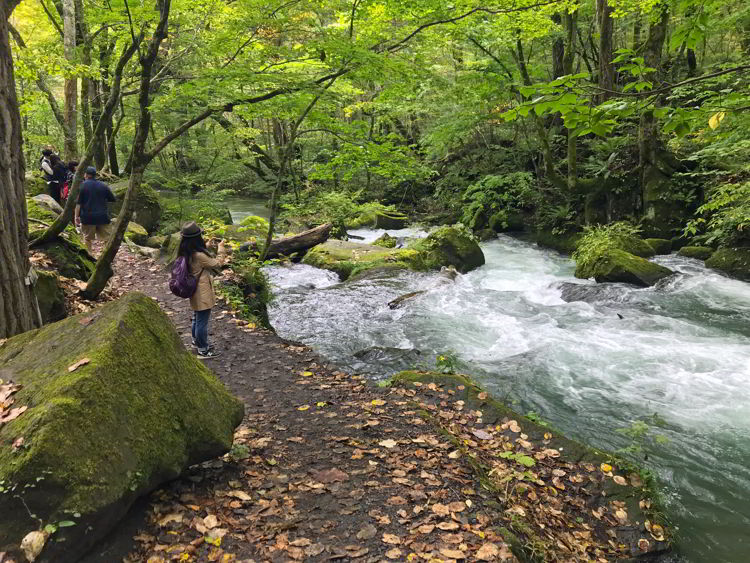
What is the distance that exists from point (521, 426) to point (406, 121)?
29318 mm

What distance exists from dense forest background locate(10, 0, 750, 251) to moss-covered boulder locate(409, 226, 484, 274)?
7.20ft

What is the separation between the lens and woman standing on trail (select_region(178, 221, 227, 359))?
255 inches

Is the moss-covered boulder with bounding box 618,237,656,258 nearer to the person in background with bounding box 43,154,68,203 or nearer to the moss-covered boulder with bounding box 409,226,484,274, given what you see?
the moss-covered boulder with bounding box 409,226,484,274

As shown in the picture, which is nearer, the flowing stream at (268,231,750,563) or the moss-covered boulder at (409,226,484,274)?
the flowing stream at (268,231,750,563)

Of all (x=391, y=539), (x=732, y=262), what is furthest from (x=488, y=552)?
(x=732, y=262)

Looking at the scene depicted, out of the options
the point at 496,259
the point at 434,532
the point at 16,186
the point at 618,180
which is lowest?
the point at 496,259

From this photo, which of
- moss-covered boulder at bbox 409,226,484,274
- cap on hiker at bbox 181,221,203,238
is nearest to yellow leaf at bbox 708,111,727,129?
cap on hiker at bbox 181,221,203,238

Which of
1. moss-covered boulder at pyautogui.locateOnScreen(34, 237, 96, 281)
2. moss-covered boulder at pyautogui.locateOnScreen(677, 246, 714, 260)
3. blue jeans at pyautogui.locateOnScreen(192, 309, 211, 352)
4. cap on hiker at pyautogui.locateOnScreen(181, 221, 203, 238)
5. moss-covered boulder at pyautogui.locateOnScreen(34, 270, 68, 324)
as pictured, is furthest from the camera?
moss-covered boulder at pyautogui.locateOnScreen(677, 246, 714, 260)

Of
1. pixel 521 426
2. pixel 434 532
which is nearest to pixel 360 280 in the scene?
pixel 521 426

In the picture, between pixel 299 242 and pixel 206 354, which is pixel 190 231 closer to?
pixel 206 354

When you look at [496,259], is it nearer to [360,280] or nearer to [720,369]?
[360,280]

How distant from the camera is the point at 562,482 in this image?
4.86m

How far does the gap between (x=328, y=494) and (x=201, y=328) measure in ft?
12.7

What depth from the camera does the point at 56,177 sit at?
1276 centimetres
